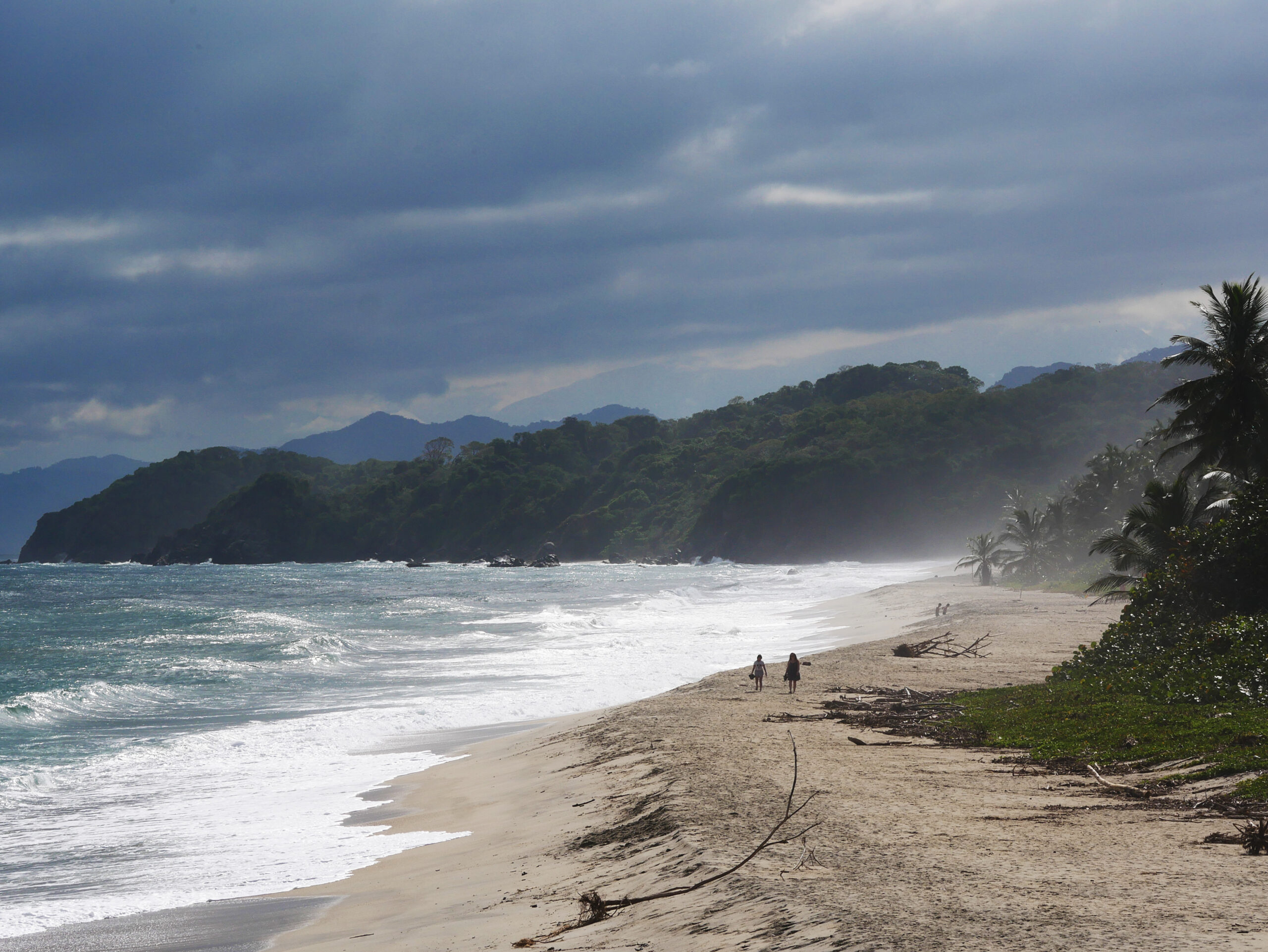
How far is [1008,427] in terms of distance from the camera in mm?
121375

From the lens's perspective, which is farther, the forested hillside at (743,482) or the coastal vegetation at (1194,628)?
the forested hillside at (743,482)

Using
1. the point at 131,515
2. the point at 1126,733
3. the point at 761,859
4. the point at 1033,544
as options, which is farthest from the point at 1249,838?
the point at 131,515

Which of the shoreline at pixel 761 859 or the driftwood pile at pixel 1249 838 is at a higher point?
the driftwood pile at pixel 1249 838

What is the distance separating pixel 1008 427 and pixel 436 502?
96.6 meters

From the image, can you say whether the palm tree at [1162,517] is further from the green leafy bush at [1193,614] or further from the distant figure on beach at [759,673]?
the distant figure on beach at [759,673]

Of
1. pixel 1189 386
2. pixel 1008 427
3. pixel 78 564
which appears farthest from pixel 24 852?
pixel 78 564

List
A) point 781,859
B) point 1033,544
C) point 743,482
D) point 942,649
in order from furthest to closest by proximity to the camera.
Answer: point 743,482 → point 1033,544 → point 942,649 → point 781,859

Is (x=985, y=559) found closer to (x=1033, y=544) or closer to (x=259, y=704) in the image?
(x=1033, y=544)

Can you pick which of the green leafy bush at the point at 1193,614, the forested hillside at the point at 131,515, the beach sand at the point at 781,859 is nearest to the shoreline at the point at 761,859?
the beach sand at the point at 781,859

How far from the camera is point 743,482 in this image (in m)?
128

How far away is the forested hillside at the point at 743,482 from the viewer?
11762 cm

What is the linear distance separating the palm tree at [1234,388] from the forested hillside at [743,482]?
94.3 meters

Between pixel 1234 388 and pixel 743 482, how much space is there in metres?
107

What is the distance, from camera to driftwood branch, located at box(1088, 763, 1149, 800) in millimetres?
8244
